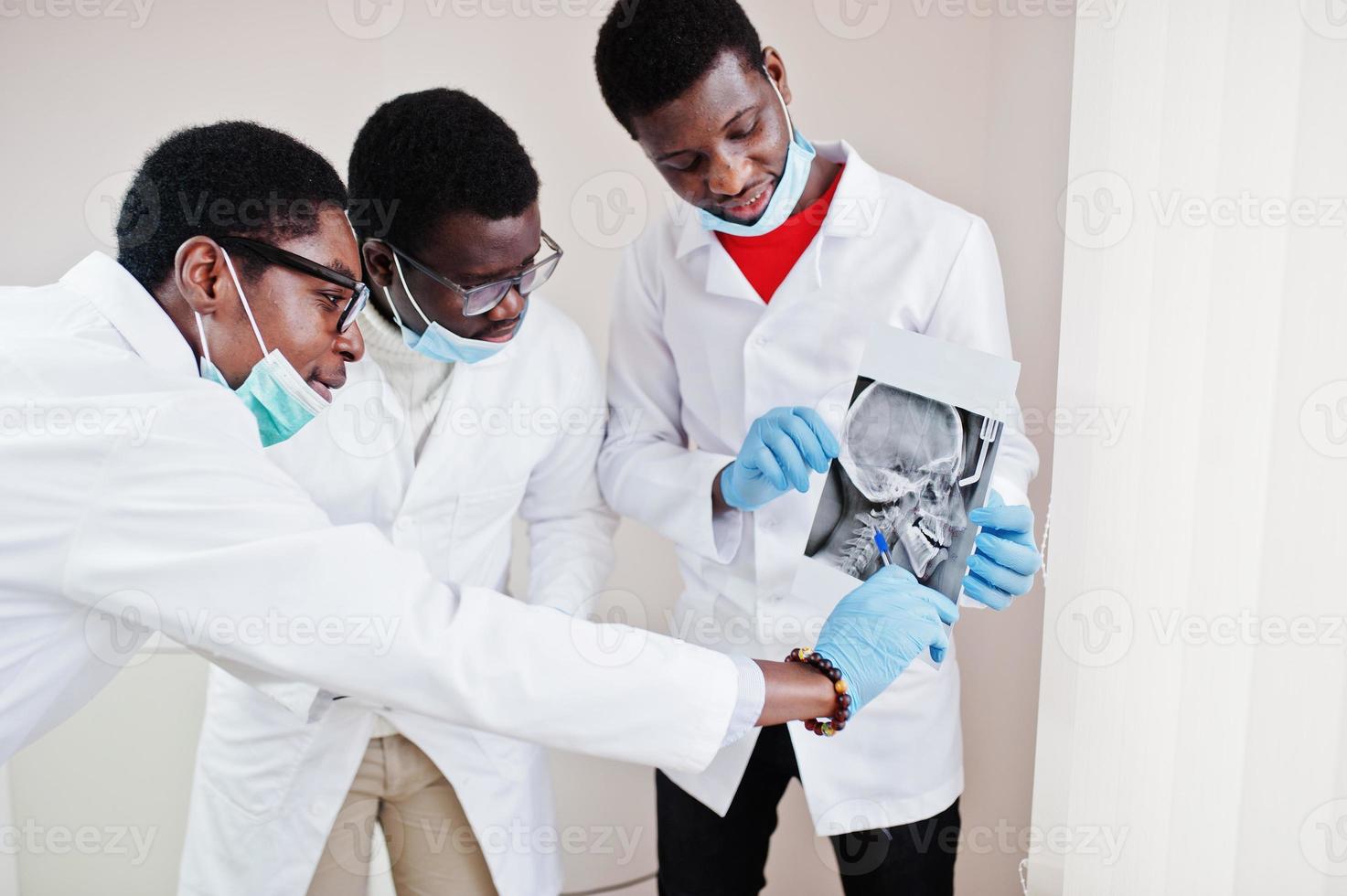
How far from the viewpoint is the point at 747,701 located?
98 cm

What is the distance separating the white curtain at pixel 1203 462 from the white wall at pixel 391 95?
0.40 m

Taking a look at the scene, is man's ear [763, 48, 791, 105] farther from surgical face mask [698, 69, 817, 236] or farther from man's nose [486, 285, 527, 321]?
man's nose [486, 285, 527, 321]

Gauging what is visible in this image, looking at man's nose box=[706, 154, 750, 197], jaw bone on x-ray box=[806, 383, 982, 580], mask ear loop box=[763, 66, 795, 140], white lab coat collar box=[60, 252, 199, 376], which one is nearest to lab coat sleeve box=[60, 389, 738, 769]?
white lab coat collar box=[60, 252, 199, 376]

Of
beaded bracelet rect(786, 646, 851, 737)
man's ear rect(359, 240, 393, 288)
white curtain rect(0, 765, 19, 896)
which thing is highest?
man's ear rect(359, 240, 393, 288)

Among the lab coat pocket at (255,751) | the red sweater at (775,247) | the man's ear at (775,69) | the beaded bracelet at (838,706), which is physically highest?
the man's ear at (775,69)

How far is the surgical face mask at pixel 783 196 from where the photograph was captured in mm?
1292

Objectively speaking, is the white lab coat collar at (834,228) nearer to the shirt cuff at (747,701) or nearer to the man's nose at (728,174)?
the man's nose at (728,174)

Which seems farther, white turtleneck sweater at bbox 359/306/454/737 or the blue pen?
white turtleneck sweater at bbox 359/306/454/737

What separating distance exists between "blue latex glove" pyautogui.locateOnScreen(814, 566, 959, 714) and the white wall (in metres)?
0.67

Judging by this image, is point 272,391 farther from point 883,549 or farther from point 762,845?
point 762,845

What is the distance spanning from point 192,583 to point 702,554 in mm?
716

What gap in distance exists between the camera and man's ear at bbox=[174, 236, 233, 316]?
102 centimetres

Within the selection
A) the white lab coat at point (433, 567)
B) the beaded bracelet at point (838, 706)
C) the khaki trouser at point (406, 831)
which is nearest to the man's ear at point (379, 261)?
the white lab coat at point (433, 567)

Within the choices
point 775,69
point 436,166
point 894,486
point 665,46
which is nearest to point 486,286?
point 436,166
